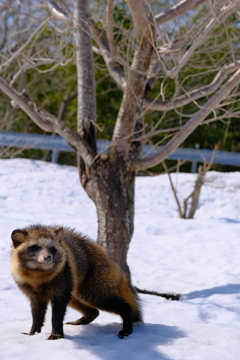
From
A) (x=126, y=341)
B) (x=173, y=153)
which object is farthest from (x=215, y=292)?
(x=173, y=153)

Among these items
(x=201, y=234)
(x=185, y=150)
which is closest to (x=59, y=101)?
(x=185, y=150)

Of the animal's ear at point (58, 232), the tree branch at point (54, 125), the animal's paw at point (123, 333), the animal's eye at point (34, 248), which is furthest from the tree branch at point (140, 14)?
the animal's paw at point (123, 333)

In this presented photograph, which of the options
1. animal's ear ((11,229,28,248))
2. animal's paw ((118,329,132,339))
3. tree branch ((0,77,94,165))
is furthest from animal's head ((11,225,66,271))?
tree branch ((0,77,94,165))

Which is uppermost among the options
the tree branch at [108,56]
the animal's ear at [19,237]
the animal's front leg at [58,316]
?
the tree branch at [108,56]

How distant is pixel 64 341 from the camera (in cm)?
317

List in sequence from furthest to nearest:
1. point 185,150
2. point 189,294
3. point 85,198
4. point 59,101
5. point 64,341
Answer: point 59,101
point 185,150
point 85,198
point 189,294
point 64,341

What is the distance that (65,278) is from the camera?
342 centimetres

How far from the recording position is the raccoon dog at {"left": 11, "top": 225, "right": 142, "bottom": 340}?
3.36 meters

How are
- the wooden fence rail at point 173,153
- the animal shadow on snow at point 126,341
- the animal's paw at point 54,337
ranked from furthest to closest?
the wooden fence rail at point 173,153
the animal's paw at point 54,337
the animal shadow on snow at point 126,341

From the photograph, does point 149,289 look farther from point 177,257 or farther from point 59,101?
point 59,101

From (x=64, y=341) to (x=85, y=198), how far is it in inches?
278

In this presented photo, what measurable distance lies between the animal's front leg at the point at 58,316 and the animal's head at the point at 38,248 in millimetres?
276

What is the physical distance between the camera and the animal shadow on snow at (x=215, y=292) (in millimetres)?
5738

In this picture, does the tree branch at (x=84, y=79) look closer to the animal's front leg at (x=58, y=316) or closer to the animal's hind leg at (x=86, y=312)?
the animal's hind leg at (x=86, y=312)
